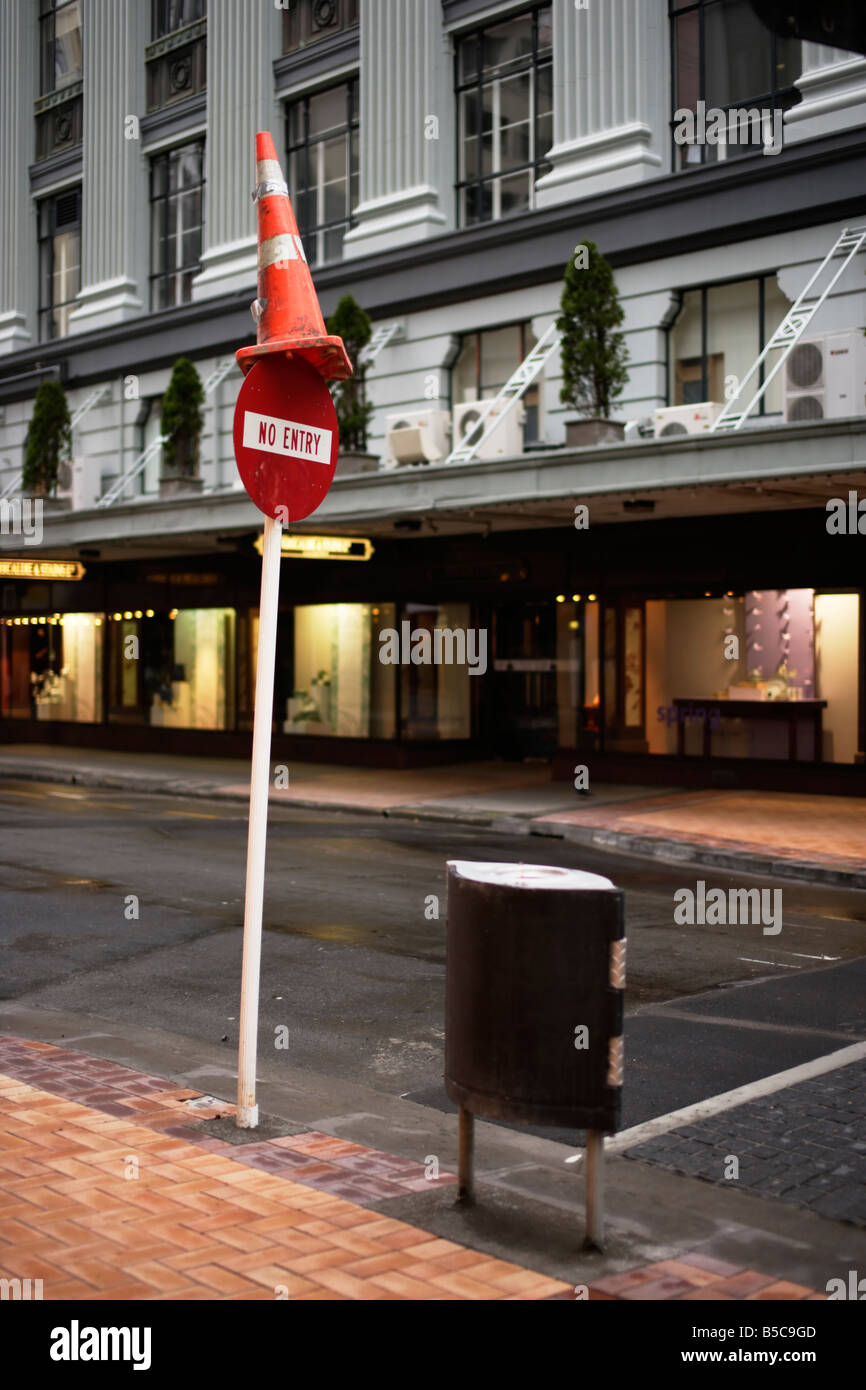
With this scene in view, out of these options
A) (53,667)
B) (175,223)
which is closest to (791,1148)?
(175,223)

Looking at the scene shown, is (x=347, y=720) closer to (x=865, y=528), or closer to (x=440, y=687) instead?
(x=440, y=687)

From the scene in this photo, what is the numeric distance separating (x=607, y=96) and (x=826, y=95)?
3722 millimetres

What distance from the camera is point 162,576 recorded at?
91.5ft

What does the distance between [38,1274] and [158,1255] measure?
341mm

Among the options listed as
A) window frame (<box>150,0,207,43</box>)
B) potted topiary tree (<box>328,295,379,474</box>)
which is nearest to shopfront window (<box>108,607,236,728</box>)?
potted topiary tree (<box>328,295,379,474</box>)

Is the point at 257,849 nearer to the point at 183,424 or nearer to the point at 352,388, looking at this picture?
the point at 352,388

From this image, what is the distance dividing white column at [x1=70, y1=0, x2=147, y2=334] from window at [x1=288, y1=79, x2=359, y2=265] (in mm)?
4511

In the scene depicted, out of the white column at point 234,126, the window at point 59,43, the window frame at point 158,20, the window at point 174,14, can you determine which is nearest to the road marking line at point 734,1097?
the white column at point 234,126

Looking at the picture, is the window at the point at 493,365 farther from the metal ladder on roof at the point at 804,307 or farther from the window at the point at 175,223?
the window at the point at 175,223

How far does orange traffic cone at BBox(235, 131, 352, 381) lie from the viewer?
560 cm

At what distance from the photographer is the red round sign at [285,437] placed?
18.2 feet

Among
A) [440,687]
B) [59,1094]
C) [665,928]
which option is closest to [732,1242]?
[59,1094]

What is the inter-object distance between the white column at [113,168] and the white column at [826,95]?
49.7 ft
